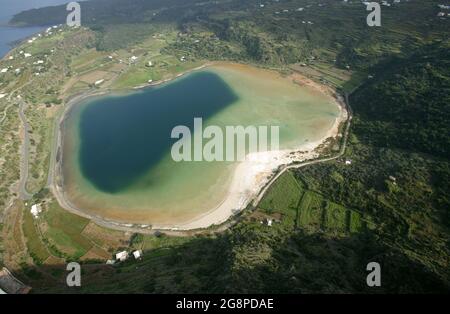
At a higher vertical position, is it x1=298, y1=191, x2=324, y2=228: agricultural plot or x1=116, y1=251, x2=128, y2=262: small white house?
x1=116, y1=251, x2=128, y2=262: small white house

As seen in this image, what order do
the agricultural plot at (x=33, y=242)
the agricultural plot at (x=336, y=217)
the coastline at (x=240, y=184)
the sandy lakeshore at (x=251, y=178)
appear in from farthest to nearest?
the sandy lakeshore at (x=251, y=178) < the coastline at (x=240, y=184) < the agricultural plot at (x=336, y=217) < the agricultural plot at (x=33, y=242)

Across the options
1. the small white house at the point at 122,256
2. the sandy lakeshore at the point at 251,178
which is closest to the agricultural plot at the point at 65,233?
the small white house at the point at 122,256

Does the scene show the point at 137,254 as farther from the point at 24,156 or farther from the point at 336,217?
the point at 24,156

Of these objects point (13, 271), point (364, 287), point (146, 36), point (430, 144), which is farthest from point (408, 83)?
point (146, 36)

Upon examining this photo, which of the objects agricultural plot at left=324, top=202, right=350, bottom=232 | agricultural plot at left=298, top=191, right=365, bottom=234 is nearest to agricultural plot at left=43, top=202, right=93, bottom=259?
agricultural plot at left=298, top=191, right=365, bottom=234

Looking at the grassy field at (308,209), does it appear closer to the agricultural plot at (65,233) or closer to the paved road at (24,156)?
the agricultural plot at (65,233)

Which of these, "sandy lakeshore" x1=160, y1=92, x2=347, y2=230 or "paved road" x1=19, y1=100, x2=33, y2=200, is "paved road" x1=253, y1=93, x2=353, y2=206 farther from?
"paved road" x1=19, y1=100, x2=33, y2=200

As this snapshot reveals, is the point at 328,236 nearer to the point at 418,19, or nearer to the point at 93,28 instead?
the point at 418,19
